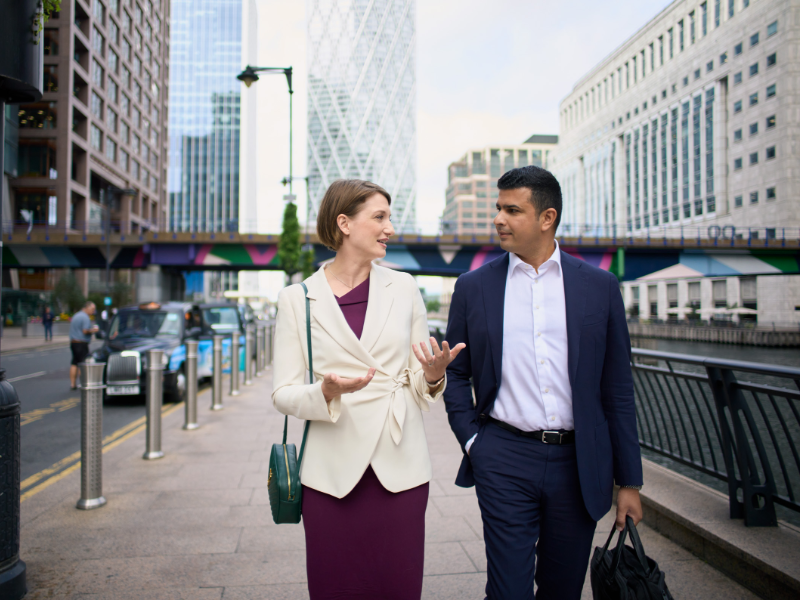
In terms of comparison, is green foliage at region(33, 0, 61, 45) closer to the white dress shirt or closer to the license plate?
the white dress shirt

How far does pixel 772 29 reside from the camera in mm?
9984

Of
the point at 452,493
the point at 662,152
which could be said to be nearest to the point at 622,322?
the point at 452,493

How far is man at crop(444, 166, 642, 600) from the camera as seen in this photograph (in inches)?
83.9

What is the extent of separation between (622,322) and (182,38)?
14845cm

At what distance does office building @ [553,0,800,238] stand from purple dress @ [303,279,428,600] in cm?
783

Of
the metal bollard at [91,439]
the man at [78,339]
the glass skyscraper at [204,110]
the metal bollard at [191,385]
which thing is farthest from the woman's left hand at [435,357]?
the glass skyscraper at [204,110]

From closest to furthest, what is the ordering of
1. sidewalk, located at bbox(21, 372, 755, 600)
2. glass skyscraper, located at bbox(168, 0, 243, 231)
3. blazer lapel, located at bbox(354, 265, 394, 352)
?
blazer lapel, located at bbox(354, 265, 394, 352) → sidewalk, located at bbox(21, 372, 755, 600) → glass skyscraper, located at bbox(168, 0, 243, 231)

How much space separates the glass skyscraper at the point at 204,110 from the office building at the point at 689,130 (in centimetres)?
7797

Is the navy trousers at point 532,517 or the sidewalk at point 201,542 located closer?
the navy trousers at point 532,517

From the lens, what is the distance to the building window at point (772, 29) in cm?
938

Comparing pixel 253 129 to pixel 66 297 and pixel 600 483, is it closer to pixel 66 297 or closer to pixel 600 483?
pixel 66 297

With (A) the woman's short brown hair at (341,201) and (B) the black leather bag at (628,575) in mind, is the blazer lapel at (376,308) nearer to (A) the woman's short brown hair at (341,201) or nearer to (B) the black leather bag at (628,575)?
(A) the woman's short brown hair at (341,201)

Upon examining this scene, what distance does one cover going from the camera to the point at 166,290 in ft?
139

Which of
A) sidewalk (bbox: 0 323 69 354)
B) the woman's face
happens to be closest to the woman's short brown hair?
the woman's face
